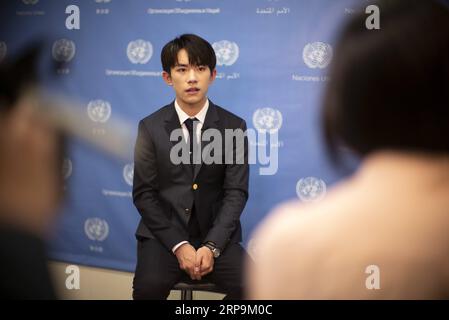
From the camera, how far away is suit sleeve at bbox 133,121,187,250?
7.41 feet

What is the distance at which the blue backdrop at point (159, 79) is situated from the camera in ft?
8.05

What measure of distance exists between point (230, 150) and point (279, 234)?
1.18m

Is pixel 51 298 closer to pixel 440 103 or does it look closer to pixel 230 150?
pixel 230 150

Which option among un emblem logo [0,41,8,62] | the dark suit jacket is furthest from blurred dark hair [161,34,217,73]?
un emblem logo [0,41,8,62]

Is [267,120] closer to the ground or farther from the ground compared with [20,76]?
closer to the ground

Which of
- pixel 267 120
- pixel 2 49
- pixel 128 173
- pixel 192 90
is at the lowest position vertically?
pixel 128 173

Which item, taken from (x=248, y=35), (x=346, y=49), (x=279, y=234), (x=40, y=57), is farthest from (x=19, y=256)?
(x=346, y=49)

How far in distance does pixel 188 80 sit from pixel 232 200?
25.6 inches

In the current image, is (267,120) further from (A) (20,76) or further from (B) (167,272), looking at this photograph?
(A) (20,76)

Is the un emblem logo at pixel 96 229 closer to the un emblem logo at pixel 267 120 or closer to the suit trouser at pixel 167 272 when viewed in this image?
the suit trouser at pixel 167 272

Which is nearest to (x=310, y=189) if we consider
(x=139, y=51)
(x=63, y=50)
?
(x=139, y=51)

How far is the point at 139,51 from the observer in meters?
2.63

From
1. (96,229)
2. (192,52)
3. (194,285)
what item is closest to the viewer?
(194,285)

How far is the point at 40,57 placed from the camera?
9.21 feet
